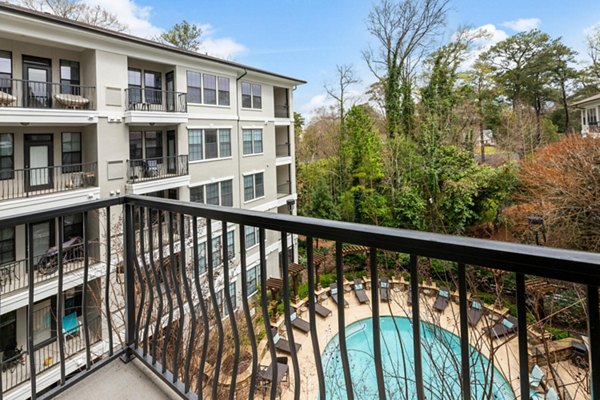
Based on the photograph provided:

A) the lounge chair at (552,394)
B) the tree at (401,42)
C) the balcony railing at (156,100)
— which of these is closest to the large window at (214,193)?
the balcony railing at (156,100)

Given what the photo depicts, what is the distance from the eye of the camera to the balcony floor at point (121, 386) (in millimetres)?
1694

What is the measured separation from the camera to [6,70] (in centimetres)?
767

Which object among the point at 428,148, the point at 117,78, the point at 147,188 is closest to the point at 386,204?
the point at 428,148

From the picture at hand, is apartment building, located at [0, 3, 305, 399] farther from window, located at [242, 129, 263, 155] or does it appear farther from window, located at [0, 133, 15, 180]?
window, located at [242, 129, 263, 155]

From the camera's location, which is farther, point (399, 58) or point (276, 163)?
point (399, 58)

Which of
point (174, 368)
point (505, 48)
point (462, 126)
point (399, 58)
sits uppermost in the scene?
point (505, 48)

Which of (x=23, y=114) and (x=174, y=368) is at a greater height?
(x=23, y=114)

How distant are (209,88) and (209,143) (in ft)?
6.25

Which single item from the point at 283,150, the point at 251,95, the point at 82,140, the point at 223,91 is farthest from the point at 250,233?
the point at 283,150

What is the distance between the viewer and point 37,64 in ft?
26.6

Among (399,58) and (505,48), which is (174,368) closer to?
(399,58)

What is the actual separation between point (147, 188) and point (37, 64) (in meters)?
3.89

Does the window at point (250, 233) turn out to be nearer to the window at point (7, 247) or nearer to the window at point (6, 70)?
the window at point (7, 247)

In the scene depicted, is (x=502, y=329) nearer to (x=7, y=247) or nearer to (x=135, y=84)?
(x=7, y=247)
